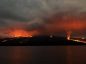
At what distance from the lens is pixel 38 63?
8900cm

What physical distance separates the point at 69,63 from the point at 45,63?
27.1ft

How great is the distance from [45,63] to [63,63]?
6.26 metres

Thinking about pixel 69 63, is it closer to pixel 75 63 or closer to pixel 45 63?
pixel 75 63

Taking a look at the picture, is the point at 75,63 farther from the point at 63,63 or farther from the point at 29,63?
the point at 29,63

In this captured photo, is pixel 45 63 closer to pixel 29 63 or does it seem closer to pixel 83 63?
pixel 29 63

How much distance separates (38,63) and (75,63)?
41.9ft

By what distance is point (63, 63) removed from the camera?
89.2 meters

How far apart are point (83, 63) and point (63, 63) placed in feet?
25.7

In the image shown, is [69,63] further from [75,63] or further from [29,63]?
[29,63]

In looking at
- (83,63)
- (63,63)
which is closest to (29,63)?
(63,63)

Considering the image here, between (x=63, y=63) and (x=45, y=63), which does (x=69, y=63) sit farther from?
(x=45, y=63)

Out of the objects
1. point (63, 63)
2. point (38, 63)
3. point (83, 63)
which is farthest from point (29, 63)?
point (83, 63)

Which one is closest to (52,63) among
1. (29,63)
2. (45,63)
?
(45,63)

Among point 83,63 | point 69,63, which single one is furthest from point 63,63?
point 83,63
